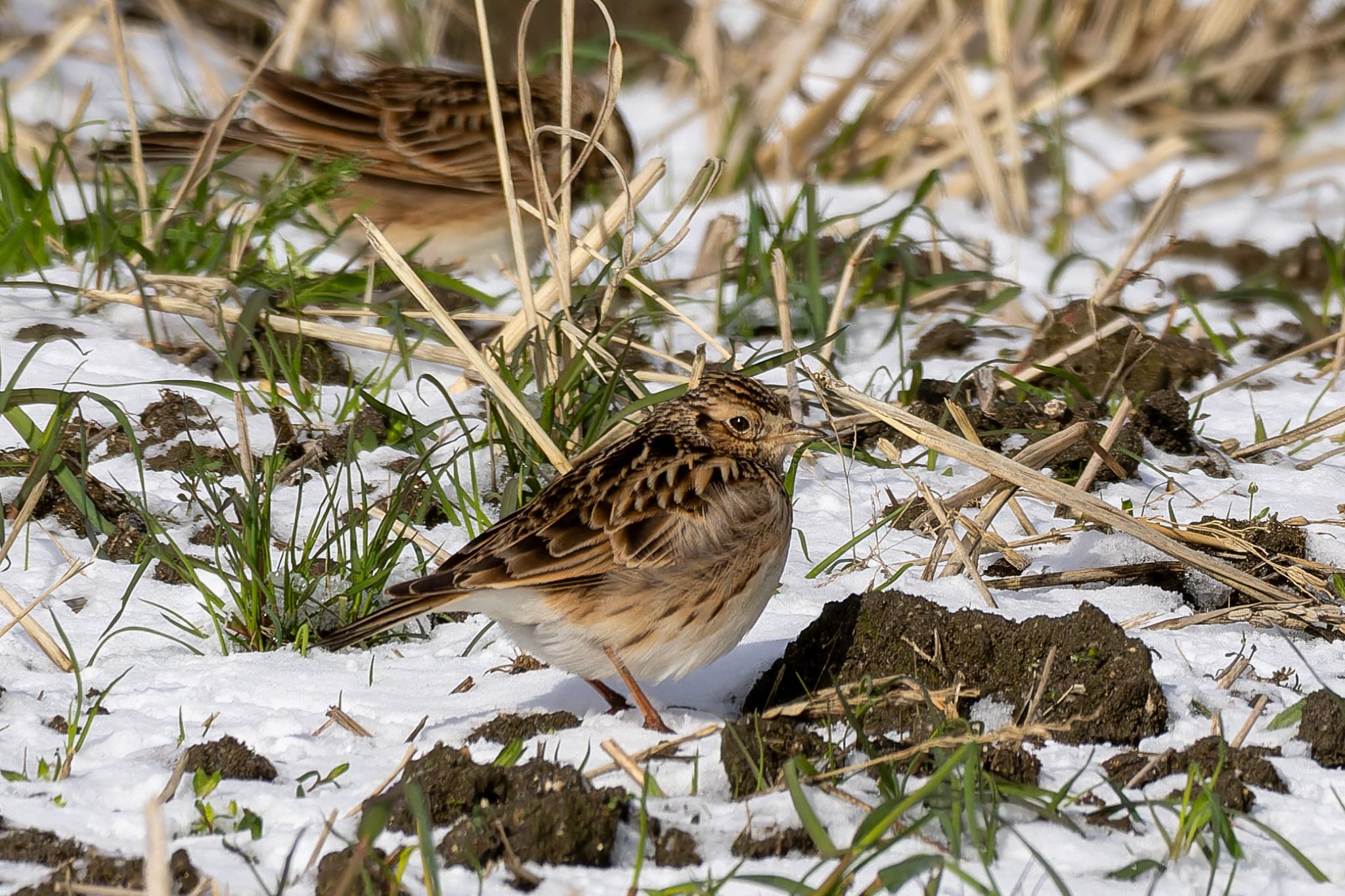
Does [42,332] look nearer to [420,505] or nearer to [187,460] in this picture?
[187,460]

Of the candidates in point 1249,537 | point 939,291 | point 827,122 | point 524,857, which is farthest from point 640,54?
point 524,857

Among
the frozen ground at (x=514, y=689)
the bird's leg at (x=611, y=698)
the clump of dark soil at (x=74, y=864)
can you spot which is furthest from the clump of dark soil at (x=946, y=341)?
the clump of dark soil at (x=74, y=864)

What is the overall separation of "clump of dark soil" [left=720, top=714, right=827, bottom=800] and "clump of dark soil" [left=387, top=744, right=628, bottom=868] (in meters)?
0.30

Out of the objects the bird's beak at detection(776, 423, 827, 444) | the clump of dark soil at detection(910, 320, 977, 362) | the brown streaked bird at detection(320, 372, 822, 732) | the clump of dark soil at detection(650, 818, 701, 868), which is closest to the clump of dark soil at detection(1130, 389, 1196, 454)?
the clump of dark soil at detection(910, 320, 977, 362)

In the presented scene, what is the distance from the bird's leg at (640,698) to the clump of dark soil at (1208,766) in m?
1.13

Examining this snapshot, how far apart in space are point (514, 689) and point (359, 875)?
139 cm

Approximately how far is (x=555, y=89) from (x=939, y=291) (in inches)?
114

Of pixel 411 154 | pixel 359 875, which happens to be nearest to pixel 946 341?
pixel 411 154

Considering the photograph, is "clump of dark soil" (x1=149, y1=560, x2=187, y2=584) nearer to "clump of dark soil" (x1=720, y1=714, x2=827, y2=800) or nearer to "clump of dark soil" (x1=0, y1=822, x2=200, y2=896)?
"clump of dark soil" (x1=0, y1=822, x2=200, y2=896)

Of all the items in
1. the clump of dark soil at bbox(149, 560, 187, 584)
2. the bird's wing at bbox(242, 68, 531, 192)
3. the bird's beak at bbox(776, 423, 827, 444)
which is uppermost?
the bird's wing at bbox(242, 68, 531, 192)

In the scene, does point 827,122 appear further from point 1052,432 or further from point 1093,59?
point 1052,432

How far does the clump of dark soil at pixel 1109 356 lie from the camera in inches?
262

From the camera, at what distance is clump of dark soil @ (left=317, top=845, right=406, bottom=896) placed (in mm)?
3174

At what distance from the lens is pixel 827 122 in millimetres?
10156
